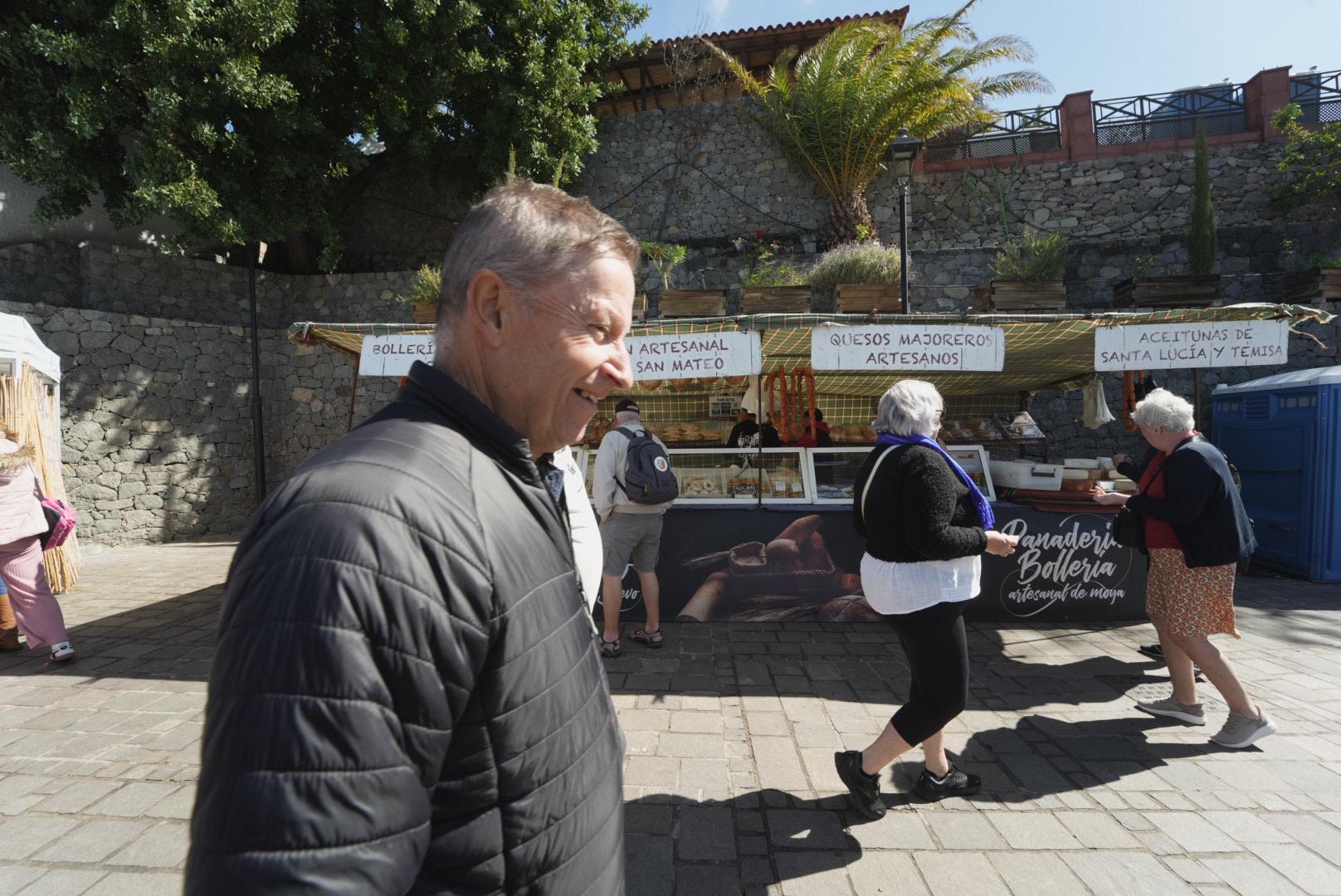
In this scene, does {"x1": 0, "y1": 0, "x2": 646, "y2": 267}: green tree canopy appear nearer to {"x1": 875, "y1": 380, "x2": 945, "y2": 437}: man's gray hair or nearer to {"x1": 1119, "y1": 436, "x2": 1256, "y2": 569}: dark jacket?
{"x1": 875, "y1": 380, "x2": 945, "y2": 437}: man's gray hair

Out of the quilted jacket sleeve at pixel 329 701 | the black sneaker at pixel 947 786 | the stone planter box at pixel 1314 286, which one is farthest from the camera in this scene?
the stone planter box at pixel 1314 286

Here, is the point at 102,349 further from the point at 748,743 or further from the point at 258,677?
the point at 258,677

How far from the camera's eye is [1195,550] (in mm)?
3510

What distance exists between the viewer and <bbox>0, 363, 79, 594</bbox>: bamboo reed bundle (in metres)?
6.57

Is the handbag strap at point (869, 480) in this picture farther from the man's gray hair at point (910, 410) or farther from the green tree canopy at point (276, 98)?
the green tree canopy at point (276, 98)

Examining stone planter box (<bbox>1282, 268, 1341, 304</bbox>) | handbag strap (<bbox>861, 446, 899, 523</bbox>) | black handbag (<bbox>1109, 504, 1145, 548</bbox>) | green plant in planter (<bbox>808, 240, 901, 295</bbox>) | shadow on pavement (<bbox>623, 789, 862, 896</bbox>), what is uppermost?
green plant in planter (<bbox>808, 240, 901, 295</bbox>)

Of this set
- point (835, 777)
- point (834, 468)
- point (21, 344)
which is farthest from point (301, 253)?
point (835, 777)

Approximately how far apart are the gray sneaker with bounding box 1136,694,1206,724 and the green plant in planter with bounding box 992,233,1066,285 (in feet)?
23.3

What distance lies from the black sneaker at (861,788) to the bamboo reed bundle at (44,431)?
7.53 meters

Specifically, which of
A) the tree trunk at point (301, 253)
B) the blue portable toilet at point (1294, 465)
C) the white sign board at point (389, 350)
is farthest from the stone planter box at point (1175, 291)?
the tree trunk at point (301, 253)

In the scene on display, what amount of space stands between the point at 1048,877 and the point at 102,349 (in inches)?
515

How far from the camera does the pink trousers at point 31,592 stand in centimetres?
462

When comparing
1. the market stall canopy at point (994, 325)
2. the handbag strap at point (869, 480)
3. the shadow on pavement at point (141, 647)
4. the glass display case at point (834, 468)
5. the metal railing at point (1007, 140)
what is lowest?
the shadow on pavement at point (141, 647)

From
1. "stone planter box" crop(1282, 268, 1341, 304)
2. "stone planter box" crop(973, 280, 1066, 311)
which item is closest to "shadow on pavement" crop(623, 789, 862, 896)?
"stone planter box" crop(973, 280, 1066, 311)
